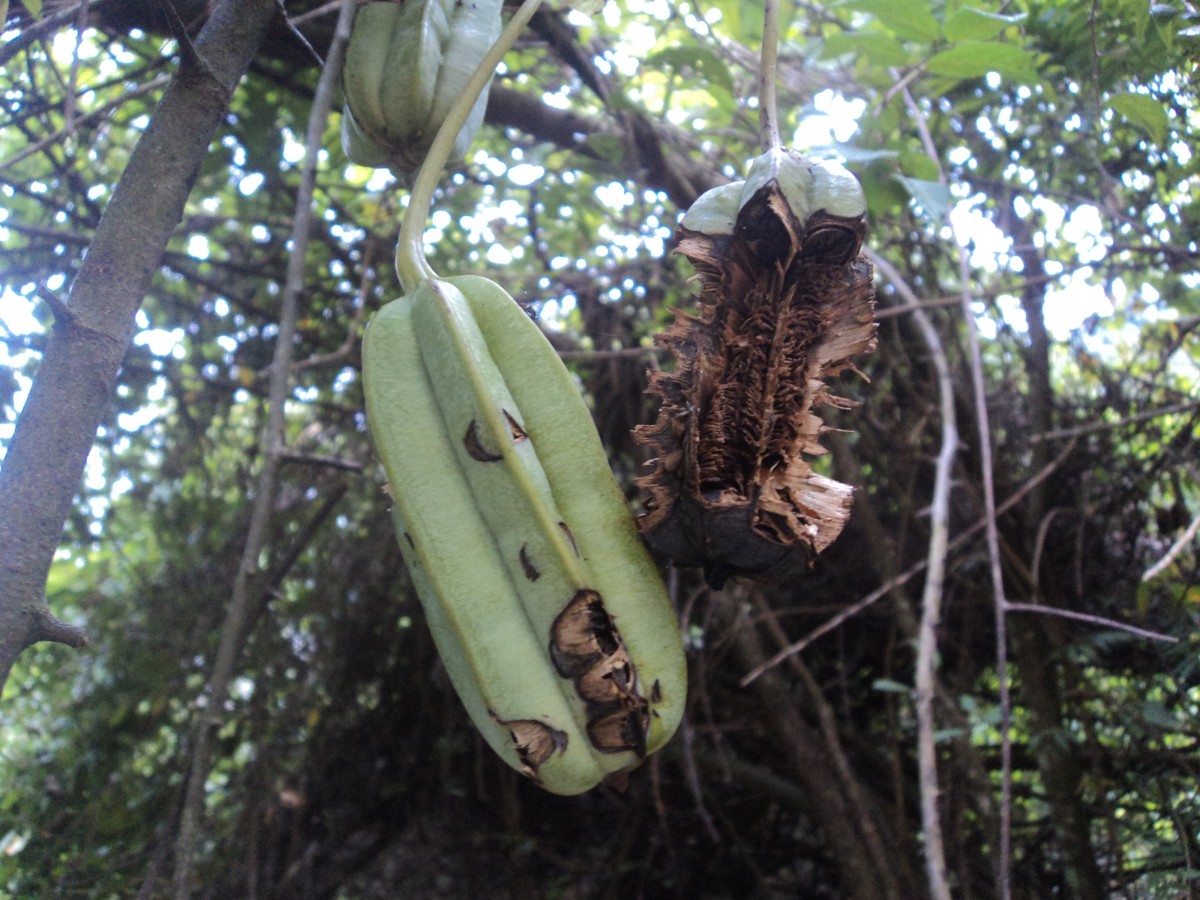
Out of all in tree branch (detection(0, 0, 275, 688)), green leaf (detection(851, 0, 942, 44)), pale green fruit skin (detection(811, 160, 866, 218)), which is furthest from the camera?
green leaf (detection(851, 0, 942, 44))

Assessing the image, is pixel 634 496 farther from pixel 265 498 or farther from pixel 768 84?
pixel 768 84

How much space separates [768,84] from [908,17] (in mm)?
622

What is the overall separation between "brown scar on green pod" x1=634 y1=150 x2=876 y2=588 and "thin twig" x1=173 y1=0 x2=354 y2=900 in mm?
593

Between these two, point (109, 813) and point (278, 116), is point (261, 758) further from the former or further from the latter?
point (278, 116)

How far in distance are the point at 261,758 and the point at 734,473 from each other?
1821 millimetres

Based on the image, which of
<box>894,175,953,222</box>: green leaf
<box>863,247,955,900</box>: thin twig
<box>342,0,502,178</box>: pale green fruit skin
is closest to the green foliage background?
<box>894,175,953,222</box>: green leaf

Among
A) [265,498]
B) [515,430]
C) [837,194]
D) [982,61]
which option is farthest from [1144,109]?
[265,498]

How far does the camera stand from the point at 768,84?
41.1 inches

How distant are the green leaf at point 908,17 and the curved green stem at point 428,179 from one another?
26.9 inches

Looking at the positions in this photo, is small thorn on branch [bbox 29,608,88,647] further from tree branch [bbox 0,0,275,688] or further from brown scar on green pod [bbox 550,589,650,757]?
brown scar on green pod [bbox 550,589,650,757]

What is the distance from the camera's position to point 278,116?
2148 mm

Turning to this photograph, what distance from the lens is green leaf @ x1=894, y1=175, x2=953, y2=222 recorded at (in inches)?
54.9

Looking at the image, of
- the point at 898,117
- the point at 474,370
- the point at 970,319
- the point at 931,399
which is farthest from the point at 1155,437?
the point at 474,370

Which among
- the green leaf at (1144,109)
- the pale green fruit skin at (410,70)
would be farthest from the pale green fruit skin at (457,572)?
the green leaf at (1144,109)
